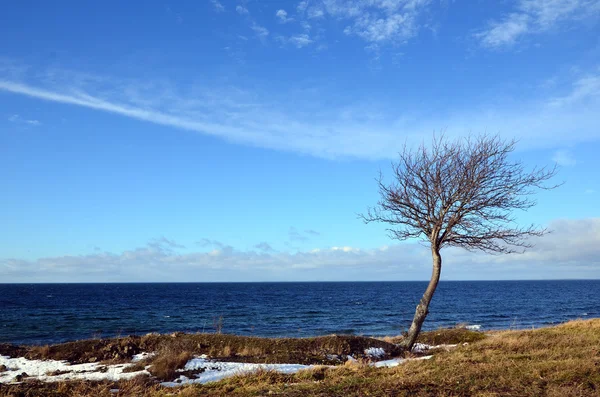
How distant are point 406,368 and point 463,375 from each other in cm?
183

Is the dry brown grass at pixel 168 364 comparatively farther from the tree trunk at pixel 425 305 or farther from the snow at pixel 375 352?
the tree trunk at pixel 425 305

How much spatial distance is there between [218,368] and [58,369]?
5.58 metres

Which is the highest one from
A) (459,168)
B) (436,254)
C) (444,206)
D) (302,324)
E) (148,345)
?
(459,168)

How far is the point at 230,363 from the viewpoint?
49.2ft

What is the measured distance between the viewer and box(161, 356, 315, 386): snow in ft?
42.0

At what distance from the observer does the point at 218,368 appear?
1416 cm

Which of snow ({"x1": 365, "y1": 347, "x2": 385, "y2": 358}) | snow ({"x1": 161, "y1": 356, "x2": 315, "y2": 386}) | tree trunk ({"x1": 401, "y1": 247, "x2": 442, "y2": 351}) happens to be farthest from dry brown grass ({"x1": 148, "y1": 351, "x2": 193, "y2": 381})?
tree trunk ({"x1": 401, "y1": 247, "x2": 442, "y2": 351})

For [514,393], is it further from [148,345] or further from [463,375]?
[148,345]

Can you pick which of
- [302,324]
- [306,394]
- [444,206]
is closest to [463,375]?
[306,394]

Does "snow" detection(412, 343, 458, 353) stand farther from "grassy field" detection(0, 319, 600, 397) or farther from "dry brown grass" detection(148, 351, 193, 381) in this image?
"dry brown grass" detection(148, 351, 193, 381)

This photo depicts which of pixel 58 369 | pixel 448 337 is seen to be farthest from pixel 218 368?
pixel 448 337

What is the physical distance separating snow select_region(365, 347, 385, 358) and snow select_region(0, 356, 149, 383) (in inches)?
317

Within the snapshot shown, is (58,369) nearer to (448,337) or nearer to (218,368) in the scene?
(218,368)

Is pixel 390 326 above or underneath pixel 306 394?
underneath
